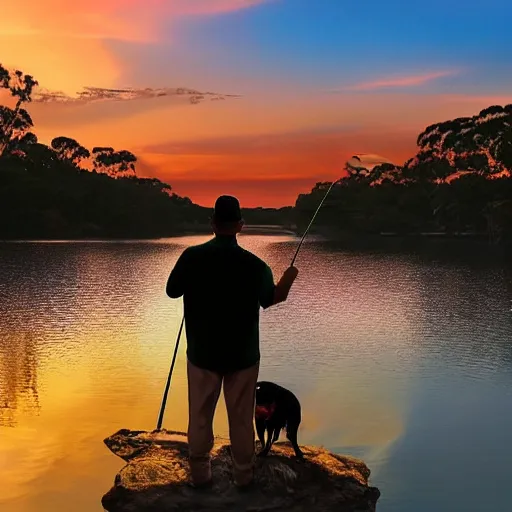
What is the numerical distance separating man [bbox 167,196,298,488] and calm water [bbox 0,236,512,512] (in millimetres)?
2199

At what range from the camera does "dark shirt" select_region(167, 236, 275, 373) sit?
5508 mm

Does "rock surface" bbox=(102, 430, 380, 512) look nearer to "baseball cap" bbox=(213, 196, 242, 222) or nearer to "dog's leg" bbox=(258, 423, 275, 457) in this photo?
"dog's leg" bbox=(258, 423, 275, 457)

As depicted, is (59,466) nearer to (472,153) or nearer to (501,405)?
(501,405)

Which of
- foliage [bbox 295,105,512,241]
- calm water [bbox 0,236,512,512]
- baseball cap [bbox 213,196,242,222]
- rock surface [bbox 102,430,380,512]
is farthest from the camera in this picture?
foliage [bbox 295,105,512,241]

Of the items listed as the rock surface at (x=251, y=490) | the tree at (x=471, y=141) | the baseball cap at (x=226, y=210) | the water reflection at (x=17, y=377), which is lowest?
the water reflection at (x=17, y=377)

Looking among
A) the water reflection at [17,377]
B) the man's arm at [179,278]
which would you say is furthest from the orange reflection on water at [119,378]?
the man's arm at [179,278]

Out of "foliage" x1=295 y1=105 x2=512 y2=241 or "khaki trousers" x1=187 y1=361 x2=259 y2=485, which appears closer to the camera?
"khaki trousers" x1=187 y1=361 x2=259 y2=485

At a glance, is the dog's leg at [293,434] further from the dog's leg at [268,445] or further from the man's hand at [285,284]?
the man's hand at [285,284]

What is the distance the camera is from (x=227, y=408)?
18.8 ft

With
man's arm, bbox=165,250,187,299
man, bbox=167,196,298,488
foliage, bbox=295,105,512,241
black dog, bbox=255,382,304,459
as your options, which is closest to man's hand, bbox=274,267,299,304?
man, bbox=167,196,298,488

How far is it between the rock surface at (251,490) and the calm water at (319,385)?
2.64 feet

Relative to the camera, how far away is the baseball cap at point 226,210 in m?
5.60

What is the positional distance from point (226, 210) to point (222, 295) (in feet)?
2.10

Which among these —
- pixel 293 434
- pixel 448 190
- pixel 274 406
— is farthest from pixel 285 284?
pixel 448 190
